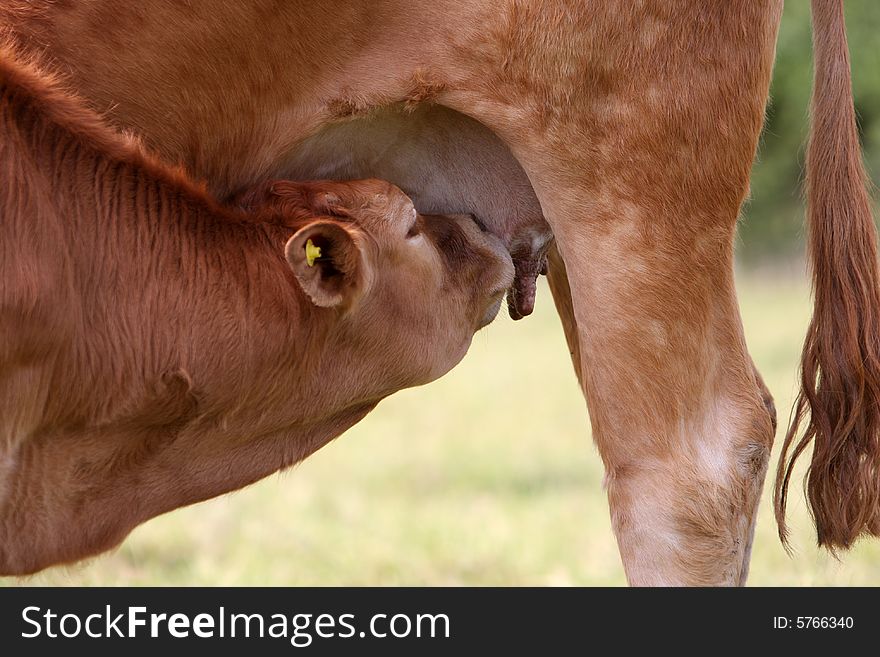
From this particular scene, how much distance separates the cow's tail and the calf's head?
81 centimetres

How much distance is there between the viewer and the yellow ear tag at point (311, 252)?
2686mm

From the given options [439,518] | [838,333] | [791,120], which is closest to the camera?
[838,333]

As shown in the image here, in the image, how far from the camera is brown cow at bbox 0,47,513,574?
106 inches

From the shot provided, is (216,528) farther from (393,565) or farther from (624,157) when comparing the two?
(624,157)

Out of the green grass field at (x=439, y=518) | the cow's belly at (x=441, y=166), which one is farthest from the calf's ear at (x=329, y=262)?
the green grass field at (x=439, y=518)

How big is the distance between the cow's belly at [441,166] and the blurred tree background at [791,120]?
10266mm

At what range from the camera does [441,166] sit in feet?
10.8

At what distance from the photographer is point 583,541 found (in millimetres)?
5629

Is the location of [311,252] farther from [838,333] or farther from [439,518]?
[439,518]

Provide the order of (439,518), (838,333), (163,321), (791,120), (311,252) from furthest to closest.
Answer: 1. (791,120)
2. (439,518)
3. (838,333)
4. (163,321)
5. (311,252)

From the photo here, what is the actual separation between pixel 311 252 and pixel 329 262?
0.10 metres

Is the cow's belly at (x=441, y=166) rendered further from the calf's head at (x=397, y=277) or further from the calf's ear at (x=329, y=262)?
the calf's ear at (x=329, y=262)
